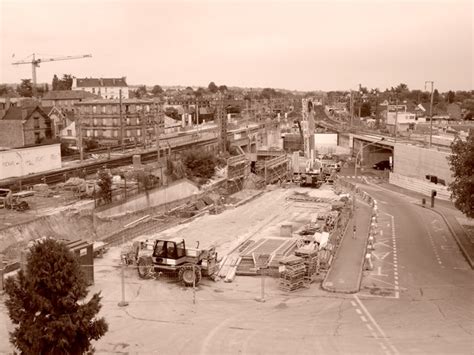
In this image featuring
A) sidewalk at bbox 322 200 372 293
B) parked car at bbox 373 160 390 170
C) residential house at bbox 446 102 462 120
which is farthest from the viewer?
residential house at bbox 446 102 462 120

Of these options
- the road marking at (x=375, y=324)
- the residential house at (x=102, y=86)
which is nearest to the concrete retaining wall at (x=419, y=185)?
the road marking at (x=375, y=324)

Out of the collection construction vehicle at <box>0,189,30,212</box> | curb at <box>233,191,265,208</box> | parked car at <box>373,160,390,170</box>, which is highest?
construction vehicle at <box>0,189,30,212</box>

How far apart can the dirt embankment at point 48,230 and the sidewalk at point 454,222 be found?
19.5 m

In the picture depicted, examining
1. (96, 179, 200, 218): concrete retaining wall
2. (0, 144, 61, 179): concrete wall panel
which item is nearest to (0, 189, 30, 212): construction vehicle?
(96, 179, 200, 218): concrete retaining wall

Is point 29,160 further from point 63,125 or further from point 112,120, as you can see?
point 63,125

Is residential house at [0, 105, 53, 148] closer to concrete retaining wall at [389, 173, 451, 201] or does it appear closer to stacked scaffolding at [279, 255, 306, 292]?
concrete retaining wall at [389, 173, 451, 201]

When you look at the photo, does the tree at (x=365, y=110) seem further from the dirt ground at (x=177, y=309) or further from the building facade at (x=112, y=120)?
the dirt ground at (x=177, y=309)

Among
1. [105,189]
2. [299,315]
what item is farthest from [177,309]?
[105,189]

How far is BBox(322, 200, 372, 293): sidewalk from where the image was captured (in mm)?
20844

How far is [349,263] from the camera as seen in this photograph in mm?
23906

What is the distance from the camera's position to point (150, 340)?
15898 millimetres

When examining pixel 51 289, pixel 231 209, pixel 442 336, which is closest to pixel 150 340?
pixel 51 289

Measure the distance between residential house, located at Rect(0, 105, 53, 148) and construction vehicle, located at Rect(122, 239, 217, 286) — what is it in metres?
43.9

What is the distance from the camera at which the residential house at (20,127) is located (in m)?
61.1
